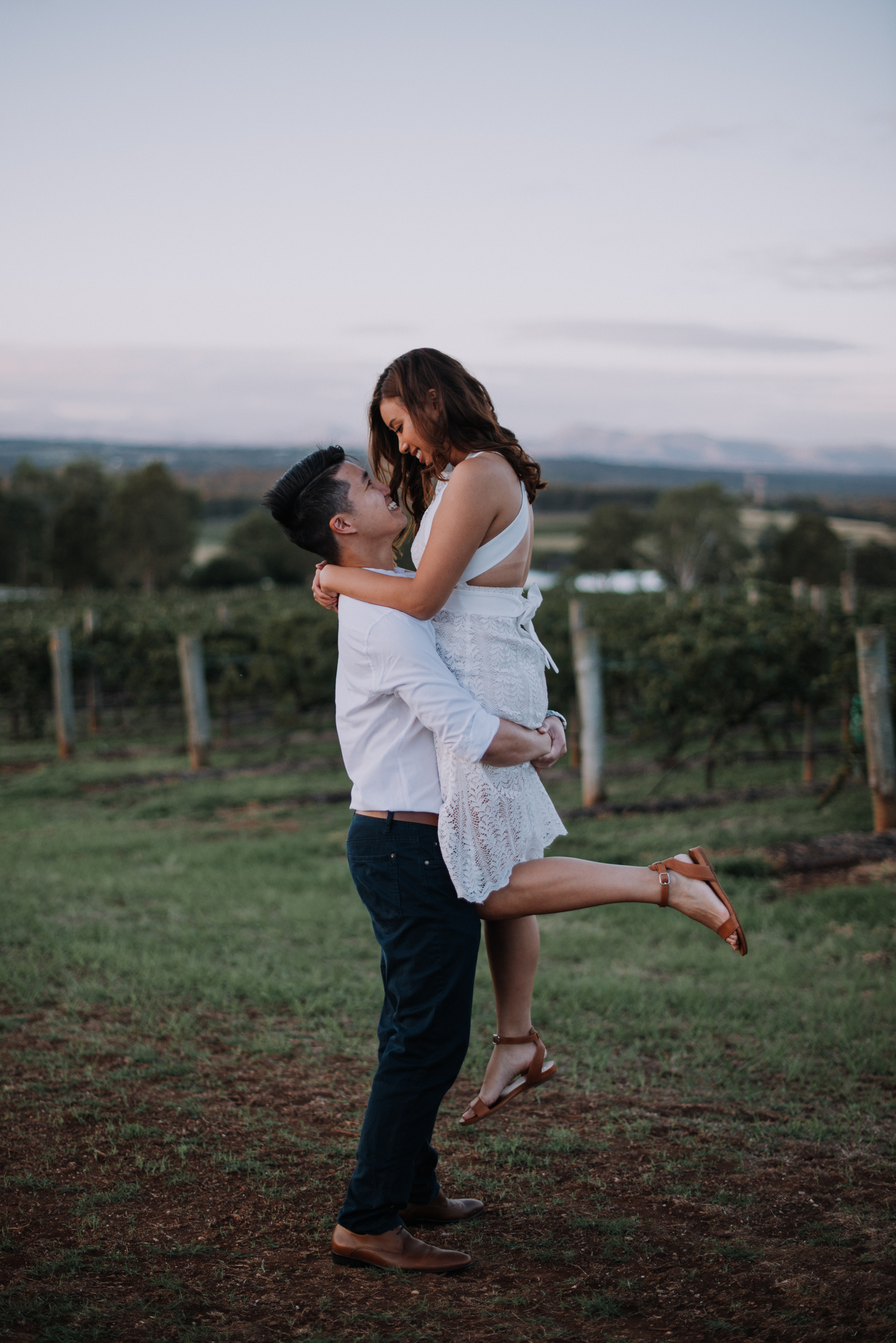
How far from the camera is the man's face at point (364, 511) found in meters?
2.51

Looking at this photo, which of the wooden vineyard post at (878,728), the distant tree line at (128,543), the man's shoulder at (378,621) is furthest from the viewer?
the distant tree line at (128,543)

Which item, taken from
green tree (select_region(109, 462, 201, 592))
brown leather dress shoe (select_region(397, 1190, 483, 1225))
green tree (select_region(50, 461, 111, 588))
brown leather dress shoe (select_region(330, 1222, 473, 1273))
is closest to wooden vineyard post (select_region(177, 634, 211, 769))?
brown leather dress shoe (select_region(397, 1190, 483, 1225))

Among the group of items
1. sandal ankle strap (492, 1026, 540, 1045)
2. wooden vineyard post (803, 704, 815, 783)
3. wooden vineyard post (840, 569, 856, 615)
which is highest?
wooden vineyard post (840, 569, 856, 615)

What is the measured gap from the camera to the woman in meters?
2.40

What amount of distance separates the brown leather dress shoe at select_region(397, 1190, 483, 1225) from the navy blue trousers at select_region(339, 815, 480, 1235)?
0.26 meters

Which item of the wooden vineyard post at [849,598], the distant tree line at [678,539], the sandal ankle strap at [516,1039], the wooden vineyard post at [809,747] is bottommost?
the wooden vineyard post at [809,747]

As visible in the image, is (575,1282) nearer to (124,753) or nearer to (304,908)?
(304,908)

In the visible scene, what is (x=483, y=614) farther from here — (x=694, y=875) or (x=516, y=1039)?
(x=516, y=1039)

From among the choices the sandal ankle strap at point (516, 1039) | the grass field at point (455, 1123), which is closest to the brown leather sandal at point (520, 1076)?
the sandal ankle strap at point (516, 1039)

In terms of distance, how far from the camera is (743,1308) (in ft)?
7.36

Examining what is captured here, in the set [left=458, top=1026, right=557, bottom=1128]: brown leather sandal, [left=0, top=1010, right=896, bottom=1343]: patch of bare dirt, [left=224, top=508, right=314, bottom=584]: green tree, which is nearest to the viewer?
[left=0, top=1010, right=896, bottom=1343]: patch of bare dirt

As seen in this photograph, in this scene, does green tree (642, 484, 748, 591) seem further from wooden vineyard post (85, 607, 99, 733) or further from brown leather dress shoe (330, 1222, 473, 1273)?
brown leather dress shoe (330, 1222, 473, 1273)

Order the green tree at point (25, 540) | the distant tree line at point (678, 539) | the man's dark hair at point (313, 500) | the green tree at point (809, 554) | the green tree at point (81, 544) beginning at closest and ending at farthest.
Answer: the man's dark hair at point (313, 500)
the green tree at point (809, 554)
the green tree at point (81, 544)
the green tree at point (25, 540)
the distant tree line at point (678, 539)

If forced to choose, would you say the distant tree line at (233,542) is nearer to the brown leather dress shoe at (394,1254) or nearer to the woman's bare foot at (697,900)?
the woman's bare foot at (697,900)
